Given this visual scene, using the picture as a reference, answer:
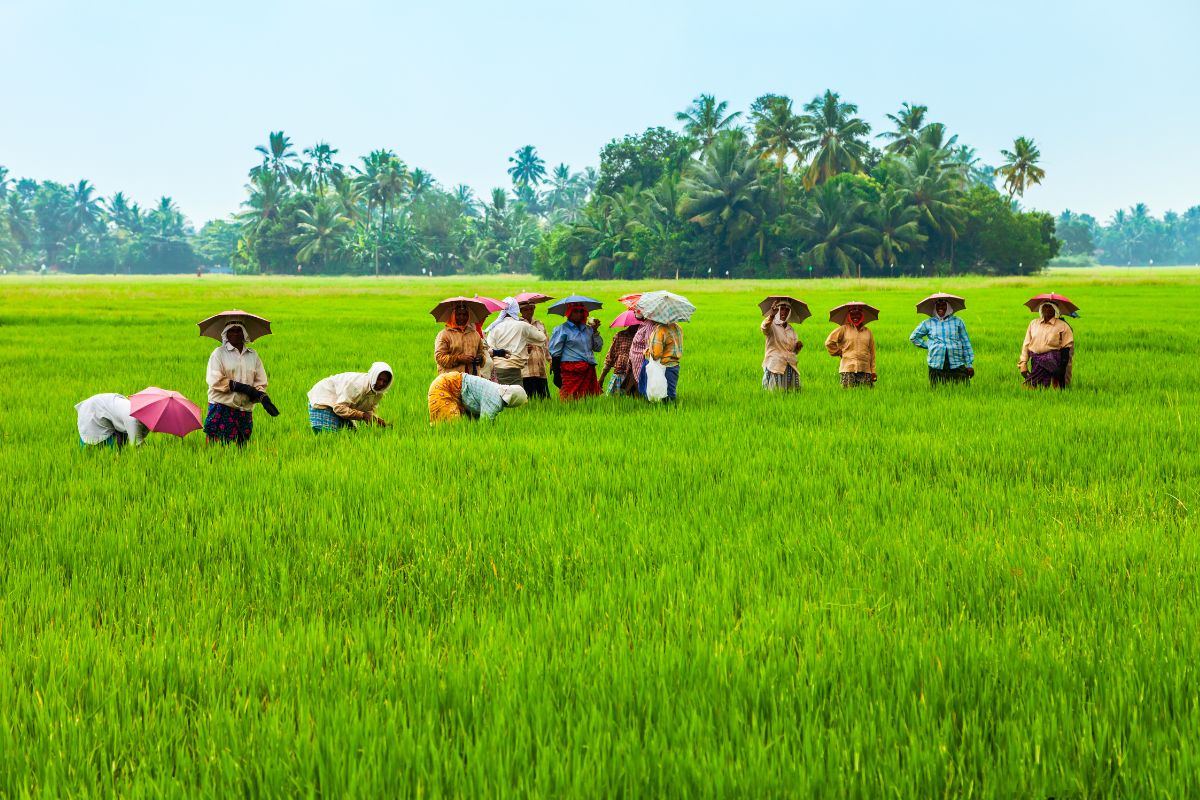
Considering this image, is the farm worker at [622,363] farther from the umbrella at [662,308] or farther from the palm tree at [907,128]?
the palm tree at [907,128]

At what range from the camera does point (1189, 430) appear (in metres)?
7.32

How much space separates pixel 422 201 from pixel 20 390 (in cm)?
8285

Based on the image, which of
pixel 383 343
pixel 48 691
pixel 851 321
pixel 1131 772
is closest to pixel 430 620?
pixel 48 691

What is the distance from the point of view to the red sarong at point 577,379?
31.7 ft

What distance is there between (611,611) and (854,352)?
7475mm

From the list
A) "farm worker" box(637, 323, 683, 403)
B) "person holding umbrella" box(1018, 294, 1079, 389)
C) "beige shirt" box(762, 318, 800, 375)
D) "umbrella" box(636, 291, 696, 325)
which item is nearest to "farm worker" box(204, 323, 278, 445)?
"umbrella" box(636, 291, 696, 325)

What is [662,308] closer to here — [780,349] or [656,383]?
[656,383]

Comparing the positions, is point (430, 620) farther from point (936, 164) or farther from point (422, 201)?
point (422, 201)

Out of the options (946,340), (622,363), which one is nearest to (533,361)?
(622,363)

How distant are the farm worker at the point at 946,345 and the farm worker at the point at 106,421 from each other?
7397mm

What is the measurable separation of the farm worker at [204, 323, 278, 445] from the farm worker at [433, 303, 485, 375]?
6.12 ft

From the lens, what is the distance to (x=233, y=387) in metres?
6.82

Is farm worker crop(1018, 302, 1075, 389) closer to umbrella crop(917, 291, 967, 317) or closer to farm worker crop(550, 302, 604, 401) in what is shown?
umbrella crop(917, 291, 967, 317)

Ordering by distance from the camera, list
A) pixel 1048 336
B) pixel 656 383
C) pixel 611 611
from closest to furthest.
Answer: pixel 611 611 → pixel 656 383 → pixel 1048 336
